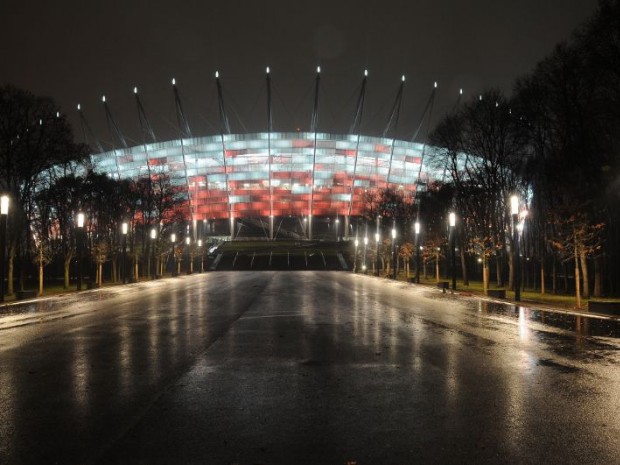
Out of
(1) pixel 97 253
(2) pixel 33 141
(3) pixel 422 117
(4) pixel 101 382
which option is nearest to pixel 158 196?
(1) pixel 97 253

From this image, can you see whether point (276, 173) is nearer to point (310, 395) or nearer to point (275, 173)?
point (275, 173)

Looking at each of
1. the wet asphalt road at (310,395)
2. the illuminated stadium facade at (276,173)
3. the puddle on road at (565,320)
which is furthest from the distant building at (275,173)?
the wet asphalt road at (310,395)

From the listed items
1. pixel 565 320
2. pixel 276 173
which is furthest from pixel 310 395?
pixel 276 173

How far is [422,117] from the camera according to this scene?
12225 cm

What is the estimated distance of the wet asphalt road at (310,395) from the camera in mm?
5285

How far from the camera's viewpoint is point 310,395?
7328 mm

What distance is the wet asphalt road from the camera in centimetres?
529

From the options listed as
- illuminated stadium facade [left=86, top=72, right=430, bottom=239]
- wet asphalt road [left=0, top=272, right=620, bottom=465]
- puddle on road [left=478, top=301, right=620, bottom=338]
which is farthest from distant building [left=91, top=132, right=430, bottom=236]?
wet asphalt road [left=0, top=272, right=620, bottom=465]

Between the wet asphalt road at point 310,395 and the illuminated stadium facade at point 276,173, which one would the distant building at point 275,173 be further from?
the wet asphalt road at point 310,395

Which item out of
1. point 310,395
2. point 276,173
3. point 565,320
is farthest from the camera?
point 276,173

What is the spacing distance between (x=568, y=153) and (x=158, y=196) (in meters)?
43.5

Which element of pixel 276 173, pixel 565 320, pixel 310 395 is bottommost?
pixel 565 320

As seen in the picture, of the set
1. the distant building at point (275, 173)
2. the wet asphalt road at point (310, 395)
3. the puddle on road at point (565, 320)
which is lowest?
the puddle on road at point (565, 320)

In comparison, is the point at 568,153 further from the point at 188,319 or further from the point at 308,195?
the point at 308,195
